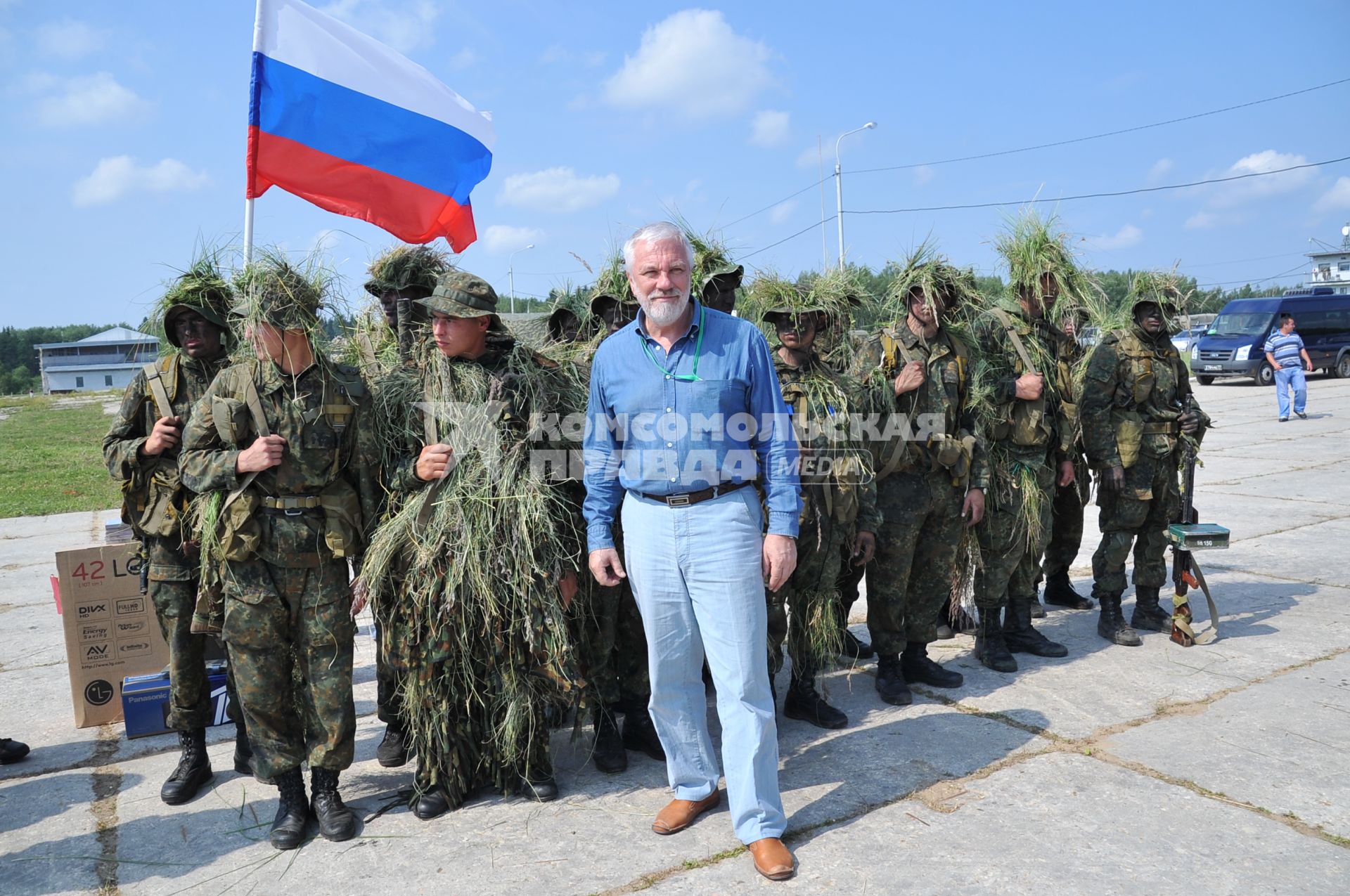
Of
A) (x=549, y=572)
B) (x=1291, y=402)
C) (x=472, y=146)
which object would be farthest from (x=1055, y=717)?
(x=1291, y=402)

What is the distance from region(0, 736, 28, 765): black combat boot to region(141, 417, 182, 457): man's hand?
5.19ft

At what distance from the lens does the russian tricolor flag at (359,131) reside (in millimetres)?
5180

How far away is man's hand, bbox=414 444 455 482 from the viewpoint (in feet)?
11.4

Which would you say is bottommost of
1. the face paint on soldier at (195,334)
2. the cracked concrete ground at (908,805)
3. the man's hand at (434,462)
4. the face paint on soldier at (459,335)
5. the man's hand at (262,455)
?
the cracked concrete ground at (908,805)

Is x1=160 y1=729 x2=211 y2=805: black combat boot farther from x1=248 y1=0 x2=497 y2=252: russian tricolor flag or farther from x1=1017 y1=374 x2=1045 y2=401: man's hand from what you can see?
x1=1017 y1=374 x2=1045 y2=401: man's hand

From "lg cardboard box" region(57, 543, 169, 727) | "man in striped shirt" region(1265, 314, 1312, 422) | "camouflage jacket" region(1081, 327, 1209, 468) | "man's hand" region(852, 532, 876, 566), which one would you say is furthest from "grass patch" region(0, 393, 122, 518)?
"man in striped shirt" region(1265, 314, 1312, 422)

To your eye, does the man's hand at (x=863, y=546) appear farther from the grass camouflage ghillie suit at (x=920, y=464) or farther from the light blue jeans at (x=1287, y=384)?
the light blue jeans at (x=1287, y=384)

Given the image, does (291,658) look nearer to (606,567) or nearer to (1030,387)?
(606,567)

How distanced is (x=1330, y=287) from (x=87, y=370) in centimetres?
10083

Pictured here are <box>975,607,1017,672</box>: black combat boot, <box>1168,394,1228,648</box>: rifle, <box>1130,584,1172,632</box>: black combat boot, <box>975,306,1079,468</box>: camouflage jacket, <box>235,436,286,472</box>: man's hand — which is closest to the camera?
<box>235,436,286,472</box>: man's hand

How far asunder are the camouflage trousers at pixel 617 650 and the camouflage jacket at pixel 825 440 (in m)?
0.90

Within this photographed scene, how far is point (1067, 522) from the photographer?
20.0 ft

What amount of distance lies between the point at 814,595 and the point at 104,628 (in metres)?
3.58

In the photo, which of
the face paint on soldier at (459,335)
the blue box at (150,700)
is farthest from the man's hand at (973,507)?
the blue box at (150,700)
